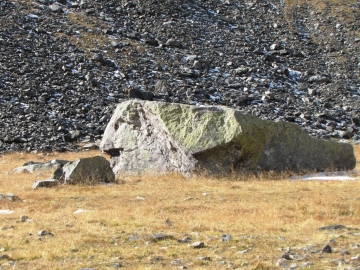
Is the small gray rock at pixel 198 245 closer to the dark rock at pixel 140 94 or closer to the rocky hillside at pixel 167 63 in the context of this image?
the rocky hillside at pixel 167 63

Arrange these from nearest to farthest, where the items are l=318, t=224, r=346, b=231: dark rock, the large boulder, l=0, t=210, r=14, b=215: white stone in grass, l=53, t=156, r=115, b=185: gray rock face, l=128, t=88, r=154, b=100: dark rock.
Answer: l=318, t=224, r=346, b=231: dark rock → l=0, t=210, r=14, b=215: white stone in grass → l=53, t=156, r=115, b=185: gray rock face → the large boulder → l=128, t=88, r=154, b=100: dark rock

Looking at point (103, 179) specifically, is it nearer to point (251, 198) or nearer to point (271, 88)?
point (251, 198)

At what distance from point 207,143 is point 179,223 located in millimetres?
9022

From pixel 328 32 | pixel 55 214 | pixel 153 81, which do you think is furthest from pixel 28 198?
pixel 328 32

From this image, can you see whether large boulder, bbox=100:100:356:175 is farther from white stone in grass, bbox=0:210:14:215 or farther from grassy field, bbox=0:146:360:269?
white stone in grass, bbox=0:210:14:215

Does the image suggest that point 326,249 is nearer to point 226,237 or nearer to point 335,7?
point 226,237

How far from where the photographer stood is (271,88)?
50.4 metres

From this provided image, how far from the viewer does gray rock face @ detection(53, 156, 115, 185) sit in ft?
67.3

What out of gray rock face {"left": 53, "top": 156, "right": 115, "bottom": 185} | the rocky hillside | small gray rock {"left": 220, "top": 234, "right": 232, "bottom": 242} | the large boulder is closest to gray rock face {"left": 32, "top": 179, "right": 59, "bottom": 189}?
gray rock face {"left": 53, "top": 156, "right": 115, "bottom": 185}

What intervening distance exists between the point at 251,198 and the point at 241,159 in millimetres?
5566

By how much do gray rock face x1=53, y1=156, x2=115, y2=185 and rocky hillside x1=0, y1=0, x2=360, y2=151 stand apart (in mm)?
14952

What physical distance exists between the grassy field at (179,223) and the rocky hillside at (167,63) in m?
18.8

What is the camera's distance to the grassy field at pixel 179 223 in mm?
9977

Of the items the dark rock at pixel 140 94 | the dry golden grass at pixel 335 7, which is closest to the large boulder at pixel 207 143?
the dark rock at pixel 140 94
